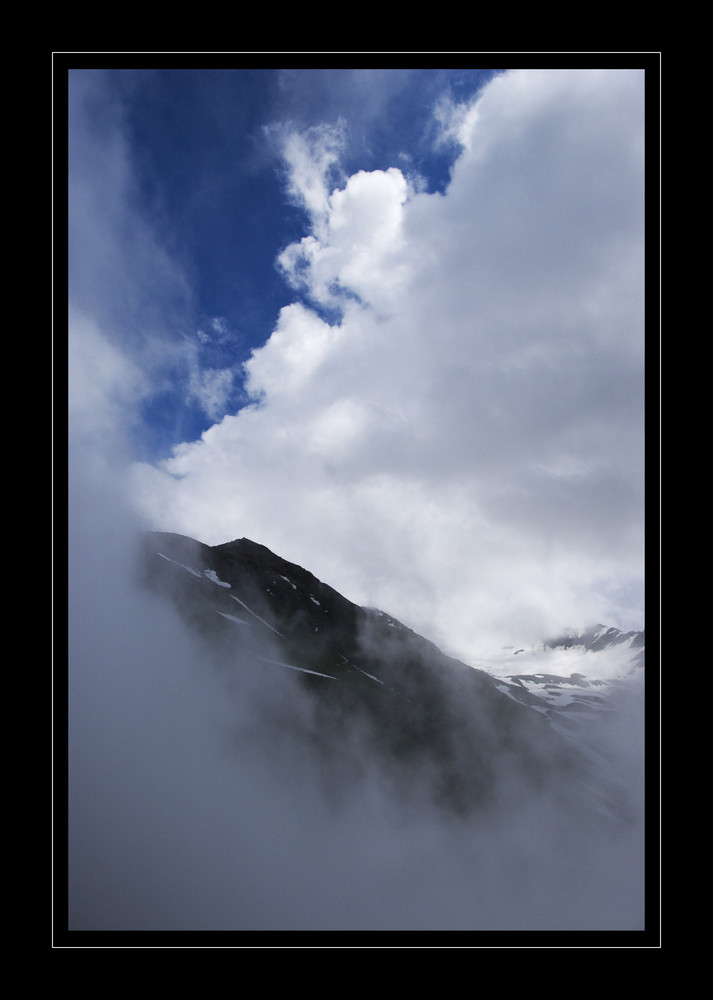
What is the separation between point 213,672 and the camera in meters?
39.9

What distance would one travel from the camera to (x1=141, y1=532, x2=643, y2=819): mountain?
1820 inches

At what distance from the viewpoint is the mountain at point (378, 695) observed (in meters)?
46.2

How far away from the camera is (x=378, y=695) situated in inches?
2249

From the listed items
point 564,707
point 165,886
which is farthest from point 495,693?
point 165,886

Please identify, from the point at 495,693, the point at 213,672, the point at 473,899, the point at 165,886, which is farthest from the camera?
the point at 495,693
